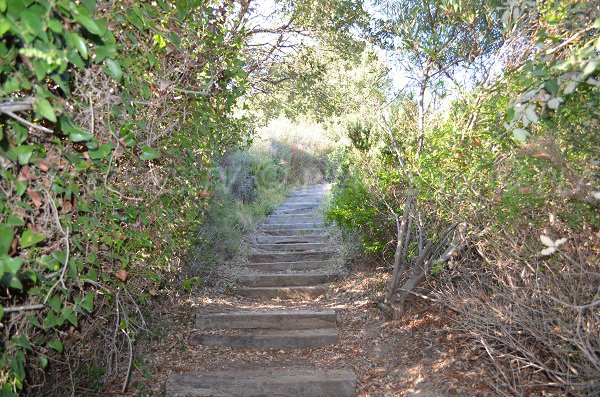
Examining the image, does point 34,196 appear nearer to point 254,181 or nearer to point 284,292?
point 284,292

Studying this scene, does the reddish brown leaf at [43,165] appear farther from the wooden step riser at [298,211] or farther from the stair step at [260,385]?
the wooden step riser at [298,211]

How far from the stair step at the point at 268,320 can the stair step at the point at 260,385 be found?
114cm

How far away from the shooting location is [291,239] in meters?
9.05

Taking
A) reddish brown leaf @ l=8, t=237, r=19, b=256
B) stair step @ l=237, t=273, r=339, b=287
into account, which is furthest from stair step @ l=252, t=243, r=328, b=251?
reddish brown leaf @ l=8, t=237, r=19, b=256

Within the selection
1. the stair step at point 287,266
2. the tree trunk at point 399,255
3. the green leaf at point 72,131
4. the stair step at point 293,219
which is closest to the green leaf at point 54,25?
the green leaf at point 72,131

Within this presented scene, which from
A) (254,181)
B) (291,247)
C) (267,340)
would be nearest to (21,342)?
(267,340)

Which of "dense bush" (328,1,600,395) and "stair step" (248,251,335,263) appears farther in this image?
"stair step" (248,251,335,263)

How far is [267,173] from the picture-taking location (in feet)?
44.4

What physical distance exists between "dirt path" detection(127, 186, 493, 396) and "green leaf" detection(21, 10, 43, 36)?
10.6 feet

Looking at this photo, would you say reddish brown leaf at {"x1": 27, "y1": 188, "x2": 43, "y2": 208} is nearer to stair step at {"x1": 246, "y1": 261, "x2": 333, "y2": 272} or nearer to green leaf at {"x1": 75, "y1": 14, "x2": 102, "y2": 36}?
green leaf at {"x1": 75, "y1": 14, "x2": 102, "y2": 36}

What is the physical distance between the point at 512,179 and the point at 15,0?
9.85 ft

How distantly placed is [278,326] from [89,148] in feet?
12.8

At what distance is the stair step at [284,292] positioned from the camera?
6711 mm

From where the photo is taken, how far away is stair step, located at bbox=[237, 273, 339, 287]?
7035mm
